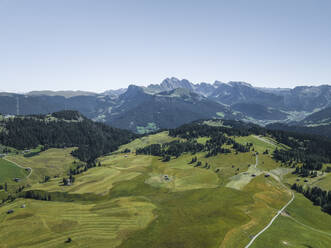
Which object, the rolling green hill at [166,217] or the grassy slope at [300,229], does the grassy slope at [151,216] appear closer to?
the rolling green hill at [166,217]

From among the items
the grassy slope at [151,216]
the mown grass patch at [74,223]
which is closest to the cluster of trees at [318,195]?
the grassy slope at [151,216]

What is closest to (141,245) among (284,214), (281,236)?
(281,236)

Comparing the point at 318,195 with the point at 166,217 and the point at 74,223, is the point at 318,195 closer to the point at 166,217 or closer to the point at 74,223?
the point at 166,217

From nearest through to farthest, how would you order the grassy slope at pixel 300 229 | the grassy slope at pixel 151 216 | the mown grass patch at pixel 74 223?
1. the grassy slope at pixel 300 229
2. the grassy slope at pixel 151 216
3. the mown grass patch at pixel 74 223

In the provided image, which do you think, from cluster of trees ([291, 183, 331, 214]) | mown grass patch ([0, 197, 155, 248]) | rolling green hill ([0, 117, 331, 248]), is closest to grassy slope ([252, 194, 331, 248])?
rolling green hill ([0, 117, 331, 248])

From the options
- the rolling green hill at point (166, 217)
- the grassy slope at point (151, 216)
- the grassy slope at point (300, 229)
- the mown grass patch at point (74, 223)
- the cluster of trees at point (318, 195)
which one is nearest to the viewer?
the grassy slope at point (300, 229)

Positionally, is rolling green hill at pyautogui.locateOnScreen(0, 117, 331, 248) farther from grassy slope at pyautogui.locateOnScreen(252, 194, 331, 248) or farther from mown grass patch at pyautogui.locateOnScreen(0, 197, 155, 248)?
grassy slope at pyautogui.locateOnScreen(252, 194, 331, 248)

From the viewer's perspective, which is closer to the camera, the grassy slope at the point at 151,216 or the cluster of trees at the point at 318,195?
the grassy slope at the point at 151,216

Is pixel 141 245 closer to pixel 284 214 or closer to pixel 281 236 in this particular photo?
pixel 281 236
